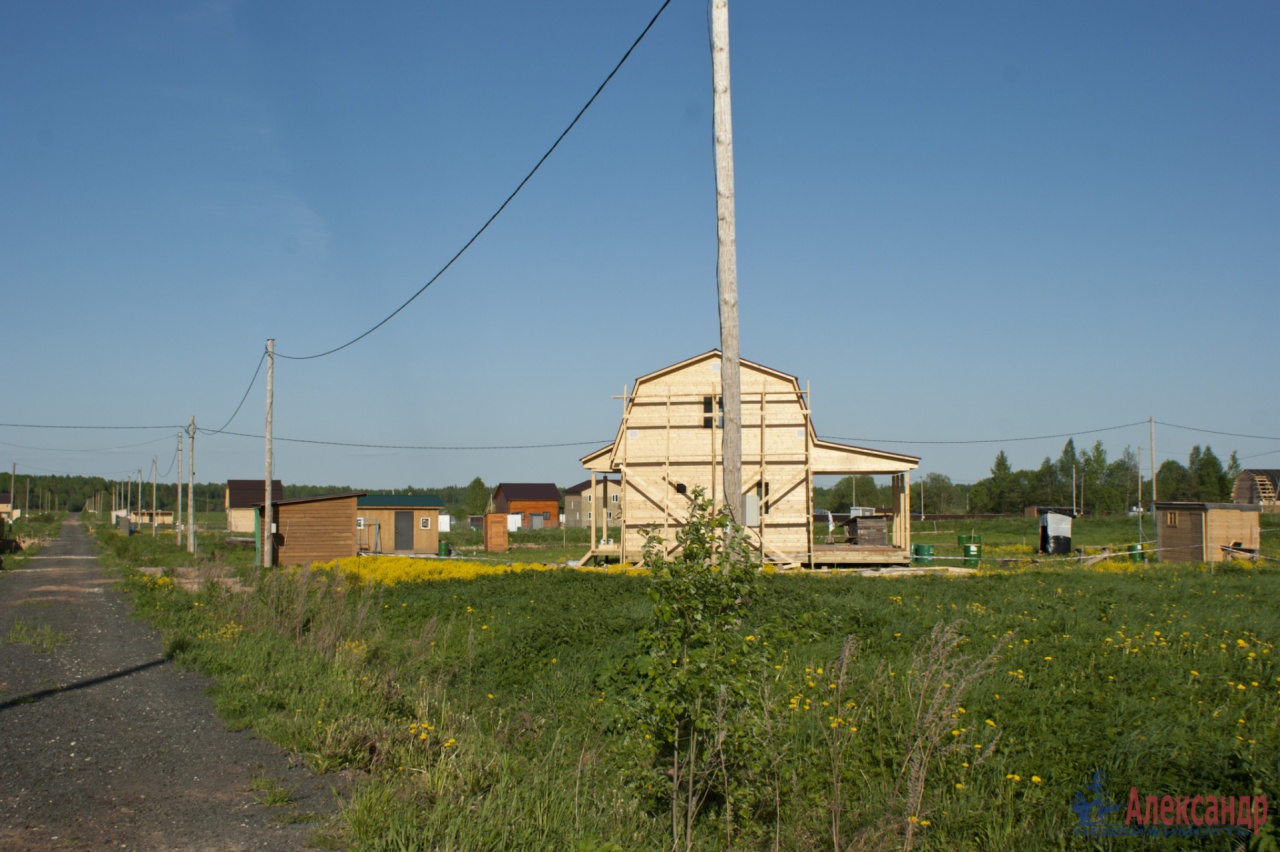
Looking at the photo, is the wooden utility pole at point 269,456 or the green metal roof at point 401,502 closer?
the wooden utility pole at point 269,456

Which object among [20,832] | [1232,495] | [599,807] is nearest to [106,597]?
[20,832]

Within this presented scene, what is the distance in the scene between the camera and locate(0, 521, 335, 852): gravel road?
5.98 m

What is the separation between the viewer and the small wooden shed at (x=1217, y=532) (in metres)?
32.0

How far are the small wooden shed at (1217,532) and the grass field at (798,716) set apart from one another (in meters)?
19.2

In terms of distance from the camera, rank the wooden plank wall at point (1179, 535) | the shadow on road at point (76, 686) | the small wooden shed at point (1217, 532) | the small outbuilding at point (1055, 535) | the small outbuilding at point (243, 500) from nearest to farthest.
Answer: the shadow on road at point (76, 686) < the small wooden shed at point (1217, 532) < the wooden plank wall at point (1179, 535) < the small outbuilding at point (1055, 535) < the small outbuilding at point (243, 500)

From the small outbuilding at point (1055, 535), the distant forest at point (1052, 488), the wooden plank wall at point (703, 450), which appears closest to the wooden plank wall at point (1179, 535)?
the small outbuilding at point (1055, 535)

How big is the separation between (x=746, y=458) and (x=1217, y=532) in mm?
16595

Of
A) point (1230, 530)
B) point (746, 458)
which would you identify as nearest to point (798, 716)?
point (746, 458)

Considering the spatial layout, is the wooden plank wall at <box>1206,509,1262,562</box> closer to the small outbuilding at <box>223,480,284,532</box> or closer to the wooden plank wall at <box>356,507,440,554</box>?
the wooden plank wall at <box>356,507,440,554</box>

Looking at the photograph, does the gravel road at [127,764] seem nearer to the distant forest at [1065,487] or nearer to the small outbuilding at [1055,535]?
the small outbuilding at [1055,535]

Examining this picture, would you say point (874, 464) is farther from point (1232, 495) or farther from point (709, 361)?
point (1232, 495)

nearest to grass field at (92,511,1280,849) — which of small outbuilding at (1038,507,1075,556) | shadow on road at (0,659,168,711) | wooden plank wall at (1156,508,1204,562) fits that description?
shadow on road at (0,659,168,711)

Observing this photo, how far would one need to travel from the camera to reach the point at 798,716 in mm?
8219

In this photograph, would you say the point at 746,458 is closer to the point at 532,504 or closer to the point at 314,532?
the point at 314,532
